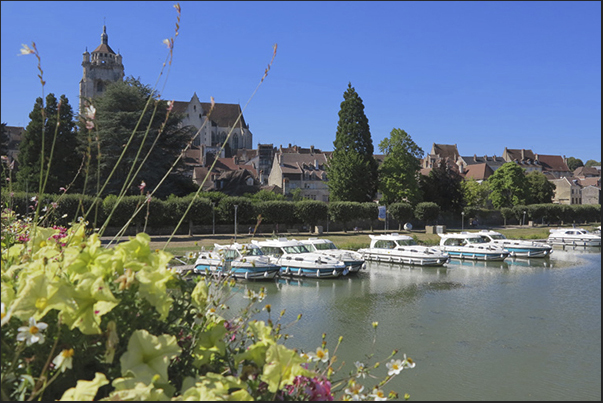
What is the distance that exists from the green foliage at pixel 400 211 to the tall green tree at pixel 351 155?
13.9 feet

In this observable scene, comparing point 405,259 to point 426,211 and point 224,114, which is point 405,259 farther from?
point 224,114

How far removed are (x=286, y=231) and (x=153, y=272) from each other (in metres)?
47.8

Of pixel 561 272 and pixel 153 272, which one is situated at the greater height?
pixel 153 272

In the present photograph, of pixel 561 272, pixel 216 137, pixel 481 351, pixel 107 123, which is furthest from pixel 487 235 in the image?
pixel 216 137

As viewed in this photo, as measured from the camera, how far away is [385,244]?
33406mm

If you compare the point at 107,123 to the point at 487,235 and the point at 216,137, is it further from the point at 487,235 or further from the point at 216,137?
the point at 216,137

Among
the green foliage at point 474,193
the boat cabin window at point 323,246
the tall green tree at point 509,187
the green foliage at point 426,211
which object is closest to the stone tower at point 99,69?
the green foliage at point 474,193

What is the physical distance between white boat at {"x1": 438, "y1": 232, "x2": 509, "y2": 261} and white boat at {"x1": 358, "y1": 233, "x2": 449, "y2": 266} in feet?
9.47

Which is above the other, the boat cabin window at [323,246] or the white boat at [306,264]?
the boat cabin window at [323,246]

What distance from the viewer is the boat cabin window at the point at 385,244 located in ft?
109

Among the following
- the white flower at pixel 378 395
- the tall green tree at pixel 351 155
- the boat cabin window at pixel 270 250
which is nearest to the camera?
the white flower at pixel 378 395

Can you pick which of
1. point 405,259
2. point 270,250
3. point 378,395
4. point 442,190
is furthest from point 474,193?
point 378,395

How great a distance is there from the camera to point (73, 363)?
235cm

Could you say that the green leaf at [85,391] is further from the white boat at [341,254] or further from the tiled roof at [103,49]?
the tiled roof at [103,49]
